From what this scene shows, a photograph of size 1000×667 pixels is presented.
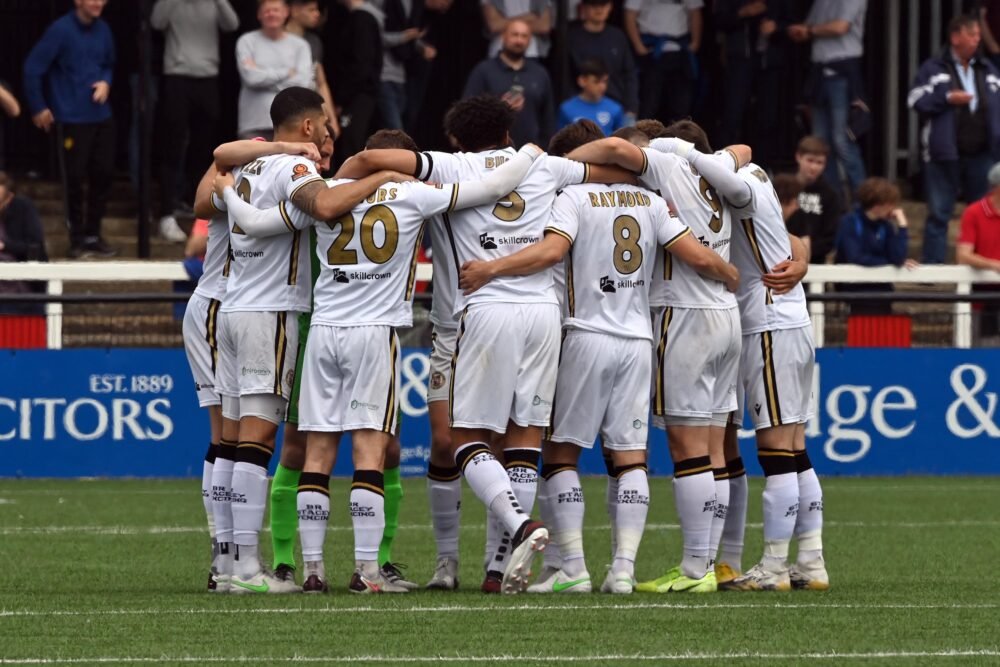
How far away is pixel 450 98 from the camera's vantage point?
20.5 metres

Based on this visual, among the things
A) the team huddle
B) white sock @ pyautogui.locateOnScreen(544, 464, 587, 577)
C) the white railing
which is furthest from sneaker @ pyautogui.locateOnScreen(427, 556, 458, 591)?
the white railing

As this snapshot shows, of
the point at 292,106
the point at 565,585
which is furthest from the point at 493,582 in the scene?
the point at 292,106

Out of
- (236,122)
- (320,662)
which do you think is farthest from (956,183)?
(320,662)

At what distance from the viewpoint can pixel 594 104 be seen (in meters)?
16.6

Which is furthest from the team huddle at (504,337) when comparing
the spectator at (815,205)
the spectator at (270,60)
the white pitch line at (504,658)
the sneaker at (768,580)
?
the spectator at (270,60)

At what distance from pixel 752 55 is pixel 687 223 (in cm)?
1010

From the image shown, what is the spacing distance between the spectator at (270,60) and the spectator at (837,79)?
A: 4480mm

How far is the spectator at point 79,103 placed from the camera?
16.8 m

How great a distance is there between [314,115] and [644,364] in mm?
1759

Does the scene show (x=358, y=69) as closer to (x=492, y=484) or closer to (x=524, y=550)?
(x=492, y=484)

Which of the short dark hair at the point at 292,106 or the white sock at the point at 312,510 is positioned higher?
the short dark hair at the point at 292,106

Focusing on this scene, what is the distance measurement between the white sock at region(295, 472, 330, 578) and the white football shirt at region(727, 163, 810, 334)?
2071mm

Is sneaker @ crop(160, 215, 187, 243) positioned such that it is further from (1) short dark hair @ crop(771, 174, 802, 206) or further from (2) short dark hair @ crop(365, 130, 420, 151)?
(2) short dark hair @ crop(365, 130, 420, 151)

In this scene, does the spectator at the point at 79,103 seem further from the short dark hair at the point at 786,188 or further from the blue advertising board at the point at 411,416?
the short dark hair at the point at 786,188
